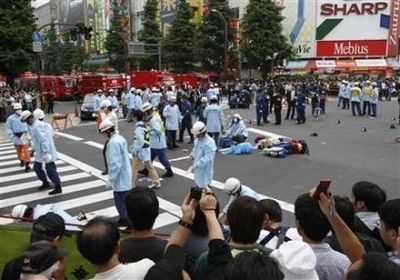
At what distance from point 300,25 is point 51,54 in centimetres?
4323

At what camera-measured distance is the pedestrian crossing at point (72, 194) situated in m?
9.78

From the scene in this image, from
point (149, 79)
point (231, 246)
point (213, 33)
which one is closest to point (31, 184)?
point (231, 246)

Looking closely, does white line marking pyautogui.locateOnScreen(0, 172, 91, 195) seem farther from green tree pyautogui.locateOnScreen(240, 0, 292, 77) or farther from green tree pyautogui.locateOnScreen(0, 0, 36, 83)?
green tree pyautogui.locateOnScreen(240, 0, 292, 77)

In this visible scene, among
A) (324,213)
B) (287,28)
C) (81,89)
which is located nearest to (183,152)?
(324,213)

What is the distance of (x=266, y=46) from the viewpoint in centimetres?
4794

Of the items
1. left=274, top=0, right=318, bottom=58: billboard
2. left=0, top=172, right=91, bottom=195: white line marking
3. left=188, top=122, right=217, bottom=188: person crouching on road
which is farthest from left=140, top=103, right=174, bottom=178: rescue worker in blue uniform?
left=274, top=0, right=318, bottom=58: billboard

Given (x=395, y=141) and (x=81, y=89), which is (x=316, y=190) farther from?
(x=81, y=89)

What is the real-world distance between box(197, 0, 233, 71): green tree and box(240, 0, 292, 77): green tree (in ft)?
7.58

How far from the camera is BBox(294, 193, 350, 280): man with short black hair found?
10.3 feet

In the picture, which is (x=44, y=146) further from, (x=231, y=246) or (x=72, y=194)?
(x=231, y=246)

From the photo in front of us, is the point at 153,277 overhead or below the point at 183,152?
overhead

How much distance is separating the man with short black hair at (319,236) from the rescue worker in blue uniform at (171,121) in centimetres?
1284

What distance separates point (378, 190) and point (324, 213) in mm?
1371

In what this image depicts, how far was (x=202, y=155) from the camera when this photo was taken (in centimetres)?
935
